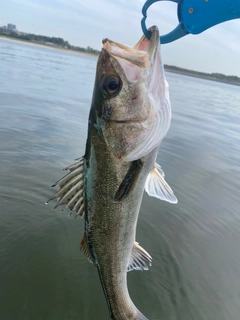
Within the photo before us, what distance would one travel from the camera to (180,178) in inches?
264

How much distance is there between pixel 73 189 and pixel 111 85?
746mm

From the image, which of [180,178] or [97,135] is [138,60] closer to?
[97,135]

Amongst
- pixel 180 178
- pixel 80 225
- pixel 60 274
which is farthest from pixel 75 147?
pixel 60 274

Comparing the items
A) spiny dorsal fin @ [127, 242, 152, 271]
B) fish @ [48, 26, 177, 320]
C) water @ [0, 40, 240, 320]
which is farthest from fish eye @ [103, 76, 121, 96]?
water @ [0, 40, 240, 320]

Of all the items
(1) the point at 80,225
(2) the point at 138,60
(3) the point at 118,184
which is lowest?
(1) the point at 80,225

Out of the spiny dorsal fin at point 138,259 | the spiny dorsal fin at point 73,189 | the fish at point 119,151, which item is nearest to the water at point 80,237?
the spiny dorsal fin at point 138,259

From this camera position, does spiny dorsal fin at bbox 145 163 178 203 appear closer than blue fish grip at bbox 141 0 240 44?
No

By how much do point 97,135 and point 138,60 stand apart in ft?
1.54

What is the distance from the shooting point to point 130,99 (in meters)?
1.67

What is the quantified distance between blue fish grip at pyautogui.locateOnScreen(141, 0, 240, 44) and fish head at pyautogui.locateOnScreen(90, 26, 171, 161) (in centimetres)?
29

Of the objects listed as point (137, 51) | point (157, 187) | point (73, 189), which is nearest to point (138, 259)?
point (157, 187)

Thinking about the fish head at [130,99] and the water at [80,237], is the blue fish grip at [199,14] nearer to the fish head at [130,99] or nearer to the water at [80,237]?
the fish head at [130,99]

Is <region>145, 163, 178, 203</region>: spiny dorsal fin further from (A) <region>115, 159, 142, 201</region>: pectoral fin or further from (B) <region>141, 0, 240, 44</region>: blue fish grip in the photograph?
(B) <region>141, 0, 240, 44</region>: blue fish grip

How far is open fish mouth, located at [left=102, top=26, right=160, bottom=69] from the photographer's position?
159cm
